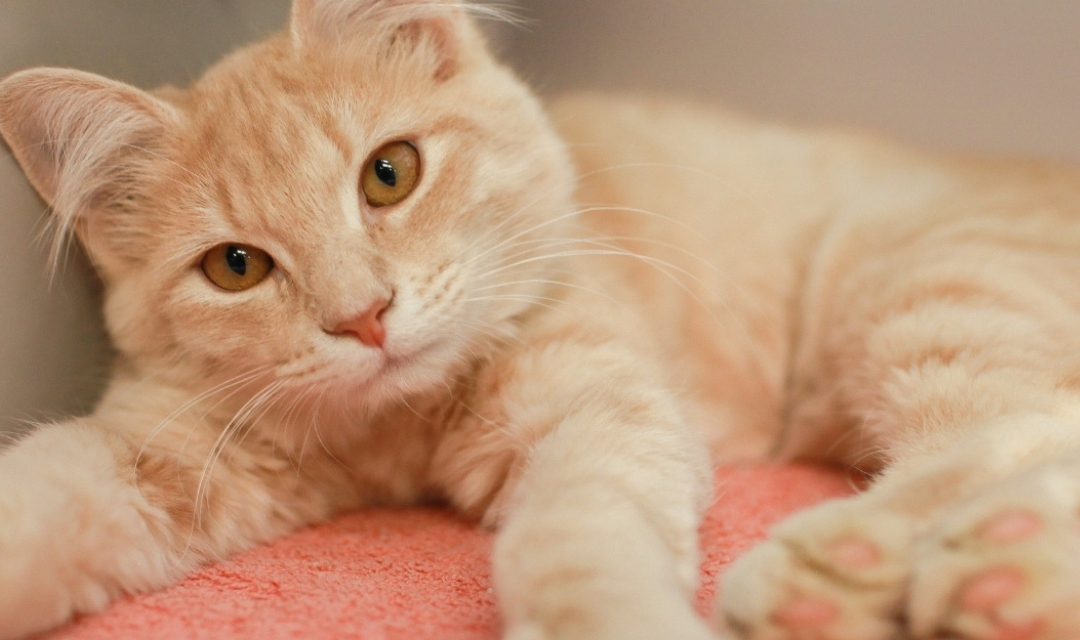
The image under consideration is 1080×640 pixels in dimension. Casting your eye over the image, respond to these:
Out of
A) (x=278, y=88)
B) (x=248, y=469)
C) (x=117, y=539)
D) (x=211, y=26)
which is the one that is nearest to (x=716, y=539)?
(x=248, y=469)

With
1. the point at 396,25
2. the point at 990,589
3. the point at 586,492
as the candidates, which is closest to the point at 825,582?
the point at 990,589

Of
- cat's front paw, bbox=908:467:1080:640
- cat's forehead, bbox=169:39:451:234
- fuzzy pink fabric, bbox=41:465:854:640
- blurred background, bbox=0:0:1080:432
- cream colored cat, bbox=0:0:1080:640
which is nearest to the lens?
cat's front paw, bbox=908:467:1080:640

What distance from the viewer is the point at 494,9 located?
167cm

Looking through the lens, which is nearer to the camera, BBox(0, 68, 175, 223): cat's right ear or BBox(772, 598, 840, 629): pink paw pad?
BBox(772, 598, 840, 629): pink paw pad

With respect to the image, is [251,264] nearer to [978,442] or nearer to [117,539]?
[117,539]

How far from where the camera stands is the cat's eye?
4.58ft

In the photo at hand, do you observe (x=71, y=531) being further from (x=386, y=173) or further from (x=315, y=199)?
(x=386, y=173)

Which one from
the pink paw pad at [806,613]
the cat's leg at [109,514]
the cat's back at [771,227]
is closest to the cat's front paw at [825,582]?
the pink paw pad at [806,613]

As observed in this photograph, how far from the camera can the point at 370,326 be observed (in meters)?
1.22

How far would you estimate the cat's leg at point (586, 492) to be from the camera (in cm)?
91

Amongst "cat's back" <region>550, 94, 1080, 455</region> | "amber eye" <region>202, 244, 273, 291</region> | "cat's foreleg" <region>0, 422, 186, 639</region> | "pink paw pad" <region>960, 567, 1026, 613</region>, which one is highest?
"cat's back" <region>550, 94, 1080, 455</region>

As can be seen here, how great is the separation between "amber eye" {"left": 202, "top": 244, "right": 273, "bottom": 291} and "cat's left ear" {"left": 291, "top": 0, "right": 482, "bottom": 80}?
400 millimetres

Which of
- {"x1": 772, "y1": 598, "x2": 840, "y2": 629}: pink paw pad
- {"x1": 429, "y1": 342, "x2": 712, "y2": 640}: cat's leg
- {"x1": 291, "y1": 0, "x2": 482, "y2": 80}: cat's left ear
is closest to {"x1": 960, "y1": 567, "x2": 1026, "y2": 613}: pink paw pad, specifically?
{"x1": 772, "y1": 598, "x2": 840, "y2": 629}: pink paw pad

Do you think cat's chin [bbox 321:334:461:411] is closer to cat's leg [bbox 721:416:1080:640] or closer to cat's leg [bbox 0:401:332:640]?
cat's leg [bbox 0:401:332:640]
